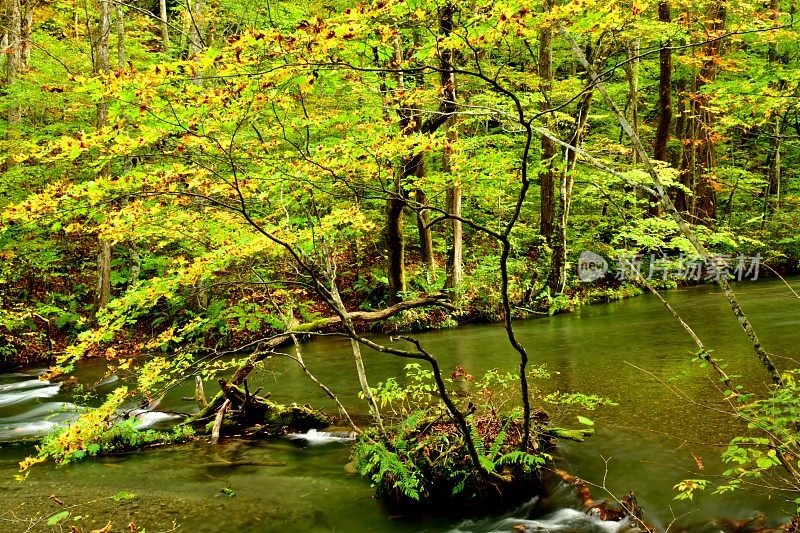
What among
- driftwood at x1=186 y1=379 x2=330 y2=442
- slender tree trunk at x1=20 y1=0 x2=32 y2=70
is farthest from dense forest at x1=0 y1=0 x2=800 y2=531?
slender tree trunk at x1=20 y1=0 x2=32 y2=70

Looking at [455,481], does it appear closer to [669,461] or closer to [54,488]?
[669,461]

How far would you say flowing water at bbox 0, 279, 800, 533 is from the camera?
4.63 meters

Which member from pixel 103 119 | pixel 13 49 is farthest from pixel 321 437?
pixel 13 49

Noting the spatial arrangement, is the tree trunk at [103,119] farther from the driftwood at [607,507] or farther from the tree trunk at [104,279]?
the driftwood at [607,507]

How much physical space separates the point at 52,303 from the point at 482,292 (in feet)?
35.5

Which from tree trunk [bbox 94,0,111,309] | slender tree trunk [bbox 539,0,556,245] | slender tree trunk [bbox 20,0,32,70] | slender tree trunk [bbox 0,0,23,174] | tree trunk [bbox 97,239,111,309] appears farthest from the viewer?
slender tree trunk [bbox 20,0,32,70]

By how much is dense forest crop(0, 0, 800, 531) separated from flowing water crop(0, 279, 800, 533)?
0.20 metres

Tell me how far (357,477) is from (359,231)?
10.5 ft

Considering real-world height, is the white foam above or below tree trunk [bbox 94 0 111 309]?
below

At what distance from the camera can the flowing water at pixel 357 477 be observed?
4.63 metres

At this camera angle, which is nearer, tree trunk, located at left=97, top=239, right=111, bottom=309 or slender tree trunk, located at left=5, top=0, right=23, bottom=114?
tree trunk, located at left=97, top=239, right=111, bottom=309

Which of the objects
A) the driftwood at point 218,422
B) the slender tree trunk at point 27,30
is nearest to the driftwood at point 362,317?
the driftwood at point 218,422

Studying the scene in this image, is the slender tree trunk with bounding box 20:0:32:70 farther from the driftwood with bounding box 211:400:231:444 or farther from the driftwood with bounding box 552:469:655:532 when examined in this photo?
the driftwood with bounding box 552:469:655:532

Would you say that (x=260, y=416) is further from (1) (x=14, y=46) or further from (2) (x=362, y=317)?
(1) (x=14, y=46)
